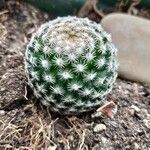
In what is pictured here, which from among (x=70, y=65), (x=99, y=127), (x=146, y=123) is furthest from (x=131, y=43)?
(x=70, y=65)

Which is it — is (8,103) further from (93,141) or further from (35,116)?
(93,141)

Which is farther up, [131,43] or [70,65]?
[70,65]

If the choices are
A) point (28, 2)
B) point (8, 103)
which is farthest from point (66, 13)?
point (8, 103)

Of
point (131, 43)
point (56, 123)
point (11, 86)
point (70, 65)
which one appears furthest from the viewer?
point (131, 43)

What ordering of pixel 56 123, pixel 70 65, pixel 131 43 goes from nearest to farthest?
pixel 70 65
pixel 56 123
pixel 131 43

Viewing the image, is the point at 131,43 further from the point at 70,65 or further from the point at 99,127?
the point at 70,65

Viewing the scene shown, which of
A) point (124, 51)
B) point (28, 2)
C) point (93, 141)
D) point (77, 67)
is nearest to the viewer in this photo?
point (77, 67)

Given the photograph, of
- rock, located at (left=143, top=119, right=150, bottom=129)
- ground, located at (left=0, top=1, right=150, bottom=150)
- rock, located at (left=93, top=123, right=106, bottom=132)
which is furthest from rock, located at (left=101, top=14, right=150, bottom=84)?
rock, located at (left=93, top=123, right=106, bottom=132)

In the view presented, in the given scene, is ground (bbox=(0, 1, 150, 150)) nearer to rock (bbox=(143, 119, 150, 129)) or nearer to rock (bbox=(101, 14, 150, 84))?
rock (bbox=(143, 119, 150, 129))
